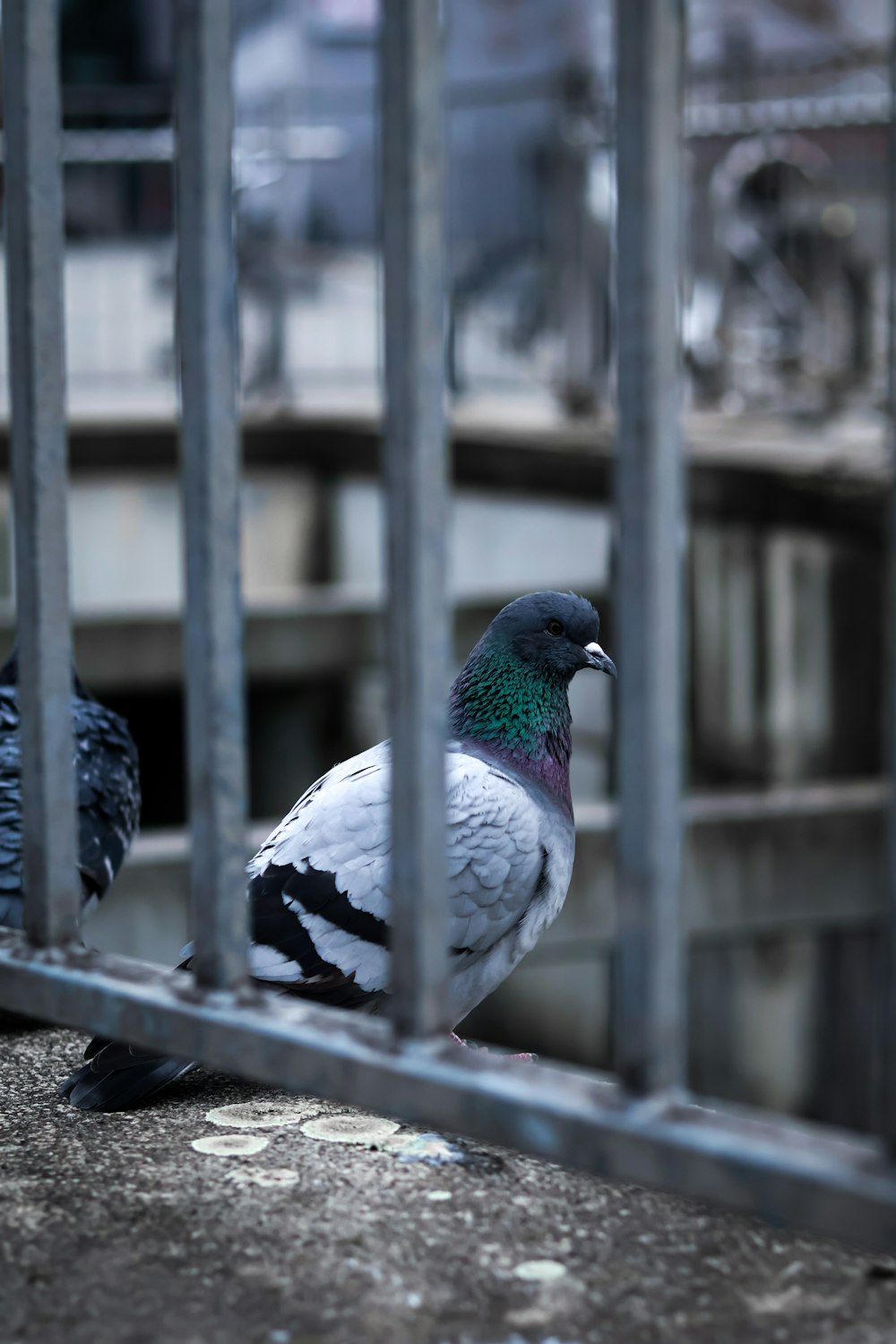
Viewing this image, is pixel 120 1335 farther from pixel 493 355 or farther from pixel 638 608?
pixel 493 355

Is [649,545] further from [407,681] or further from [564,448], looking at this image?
[564,448]

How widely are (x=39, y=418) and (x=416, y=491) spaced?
1.63 ft

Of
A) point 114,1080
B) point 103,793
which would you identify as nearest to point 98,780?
point 103,793

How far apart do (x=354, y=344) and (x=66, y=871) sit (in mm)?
13912

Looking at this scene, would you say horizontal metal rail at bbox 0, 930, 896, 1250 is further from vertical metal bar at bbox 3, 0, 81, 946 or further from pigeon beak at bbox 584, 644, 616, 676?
pigeon beak at bbox 584, 644, 616, 676

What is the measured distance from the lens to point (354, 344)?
15391mm

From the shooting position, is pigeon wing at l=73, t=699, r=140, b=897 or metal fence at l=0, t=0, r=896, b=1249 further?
pigeon wing at l=73, t=699, r=140, b=897

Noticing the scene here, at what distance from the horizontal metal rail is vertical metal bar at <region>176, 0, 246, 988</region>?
0.24 ft

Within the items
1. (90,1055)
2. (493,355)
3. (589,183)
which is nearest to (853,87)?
(589,183)

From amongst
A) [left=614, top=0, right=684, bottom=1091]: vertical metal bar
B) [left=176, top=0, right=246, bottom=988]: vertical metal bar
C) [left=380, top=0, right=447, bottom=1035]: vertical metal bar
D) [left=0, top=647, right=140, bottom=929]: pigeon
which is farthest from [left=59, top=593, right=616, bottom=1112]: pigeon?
[left=614, top=0, right=684, bottom=1091]: vertical metal bar

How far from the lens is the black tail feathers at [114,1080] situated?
220 cm

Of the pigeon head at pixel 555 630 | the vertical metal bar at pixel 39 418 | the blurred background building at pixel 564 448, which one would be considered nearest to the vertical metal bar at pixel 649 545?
the vertical metal bar at pixel 39 418

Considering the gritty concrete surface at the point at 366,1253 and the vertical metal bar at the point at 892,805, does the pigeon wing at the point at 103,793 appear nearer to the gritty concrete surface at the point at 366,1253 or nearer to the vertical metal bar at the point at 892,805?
the gritty concrete surface at the point at 366,1253

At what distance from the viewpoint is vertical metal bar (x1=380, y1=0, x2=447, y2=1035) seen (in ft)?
4.68
